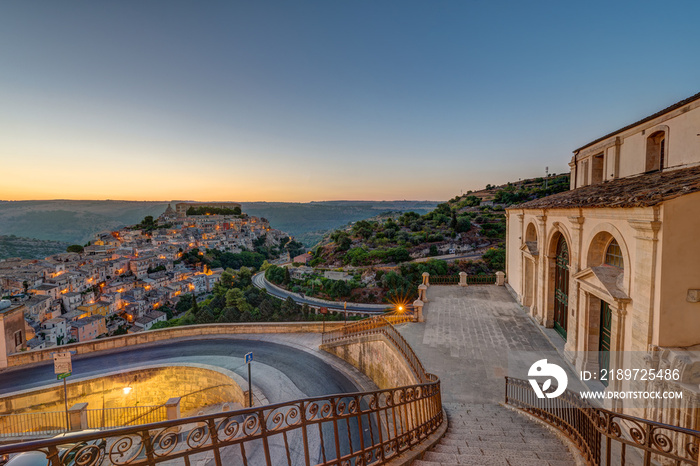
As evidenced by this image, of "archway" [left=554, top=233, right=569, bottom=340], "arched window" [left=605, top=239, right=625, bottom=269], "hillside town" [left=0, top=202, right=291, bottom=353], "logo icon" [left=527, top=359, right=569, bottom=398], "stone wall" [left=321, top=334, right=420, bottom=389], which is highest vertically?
"arched window" [left=605, top=239, right=625, bottom=269]

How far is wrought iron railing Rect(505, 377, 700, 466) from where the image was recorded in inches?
138

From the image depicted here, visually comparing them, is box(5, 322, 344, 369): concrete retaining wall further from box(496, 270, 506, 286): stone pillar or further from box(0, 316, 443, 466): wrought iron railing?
box(496, 270, 506, 286): stone pillar

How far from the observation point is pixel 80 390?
529 inches

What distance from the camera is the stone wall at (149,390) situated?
12859 millimetres

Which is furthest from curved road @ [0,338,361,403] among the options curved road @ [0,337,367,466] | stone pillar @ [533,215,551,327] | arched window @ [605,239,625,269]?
arched window @ [605,239,625,269]

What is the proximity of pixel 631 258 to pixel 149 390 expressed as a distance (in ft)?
62.4

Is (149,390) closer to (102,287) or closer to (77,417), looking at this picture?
(77,417)

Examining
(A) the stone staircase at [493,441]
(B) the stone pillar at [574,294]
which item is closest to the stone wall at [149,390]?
(A) the stone staircase at [493,441]

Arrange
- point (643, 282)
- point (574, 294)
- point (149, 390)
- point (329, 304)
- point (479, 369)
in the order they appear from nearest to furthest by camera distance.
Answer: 1. point (643, 282)
2. point (479, 369)
3. point (574, 294)
4. point (149, 390)
5. point (329, 304)

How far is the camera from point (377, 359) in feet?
41.8

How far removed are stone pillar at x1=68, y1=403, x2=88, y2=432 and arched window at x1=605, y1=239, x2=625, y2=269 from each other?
1820 centimetres

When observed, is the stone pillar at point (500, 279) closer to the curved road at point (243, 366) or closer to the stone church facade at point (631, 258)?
the stone church facade at point (631, 258)

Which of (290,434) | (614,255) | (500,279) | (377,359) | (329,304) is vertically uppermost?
(614,255)

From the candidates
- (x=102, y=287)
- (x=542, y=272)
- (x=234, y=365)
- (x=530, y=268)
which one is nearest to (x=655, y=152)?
(x=542, y=272)
